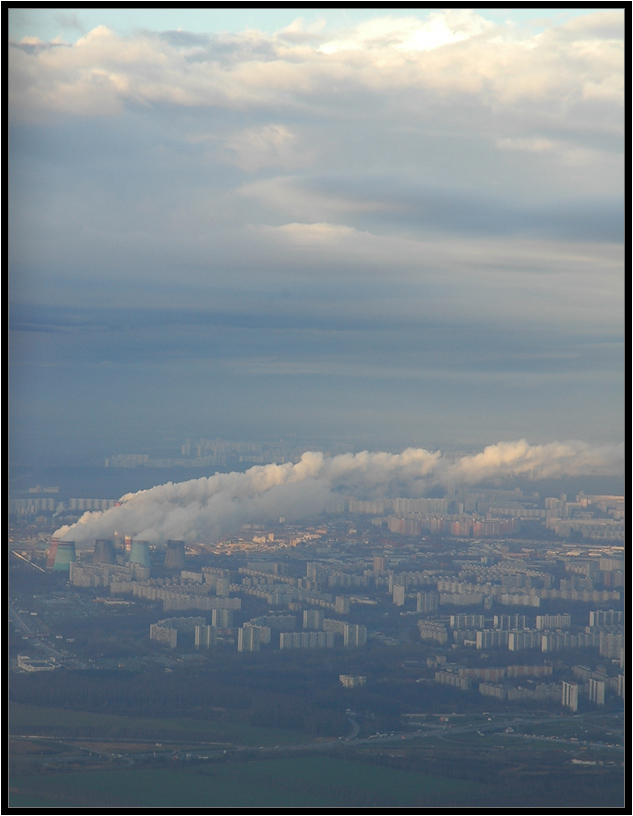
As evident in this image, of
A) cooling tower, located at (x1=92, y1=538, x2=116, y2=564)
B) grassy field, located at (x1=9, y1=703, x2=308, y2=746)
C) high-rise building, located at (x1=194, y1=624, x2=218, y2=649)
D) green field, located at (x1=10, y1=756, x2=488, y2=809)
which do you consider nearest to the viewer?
green field, located at (x1=10, y1=756, x2=488, y2=809)

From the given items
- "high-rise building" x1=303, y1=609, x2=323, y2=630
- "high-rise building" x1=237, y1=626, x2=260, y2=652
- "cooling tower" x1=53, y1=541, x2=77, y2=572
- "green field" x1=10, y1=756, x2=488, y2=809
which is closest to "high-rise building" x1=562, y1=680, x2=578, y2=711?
"green field" x1=10, y1=756, x2=488, y2=809

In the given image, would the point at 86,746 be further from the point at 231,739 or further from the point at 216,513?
the point at 216,513

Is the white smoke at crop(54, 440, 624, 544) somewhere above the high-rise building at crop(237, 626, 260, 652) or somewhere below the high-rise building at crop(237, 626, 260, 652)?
above

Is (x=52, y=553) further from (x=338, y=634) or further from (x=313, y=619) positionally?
(x=338, y=634)

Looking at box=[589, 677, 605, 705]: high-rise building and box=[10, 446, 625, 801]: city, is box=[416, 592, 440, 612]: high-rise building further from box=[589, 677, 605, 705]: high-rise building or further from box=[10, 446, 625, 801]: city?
box=[589, 677, 605, 705]: high-rise building

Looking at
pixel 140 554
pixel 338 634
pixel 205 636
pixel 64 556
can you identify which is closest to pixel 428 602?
pixel 338 634

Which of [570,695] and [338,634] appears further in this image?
[338,634]
